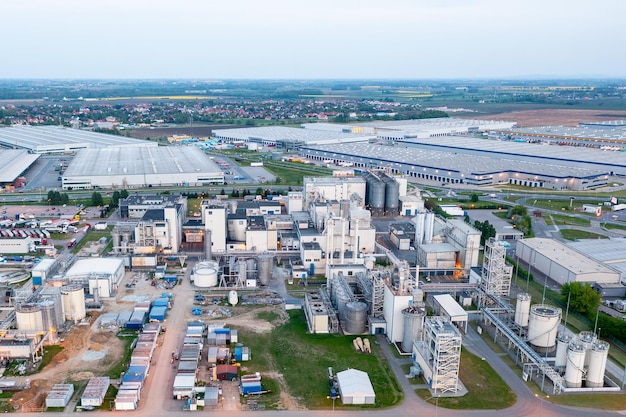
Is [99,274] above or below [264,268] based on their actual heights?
above

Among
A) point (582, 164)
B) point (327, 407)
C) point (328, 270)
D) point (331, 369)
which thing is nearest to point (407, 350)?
point (331, 369)

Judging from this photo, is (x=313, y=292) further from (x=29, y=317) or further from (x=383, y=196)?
(x=383, y=196)

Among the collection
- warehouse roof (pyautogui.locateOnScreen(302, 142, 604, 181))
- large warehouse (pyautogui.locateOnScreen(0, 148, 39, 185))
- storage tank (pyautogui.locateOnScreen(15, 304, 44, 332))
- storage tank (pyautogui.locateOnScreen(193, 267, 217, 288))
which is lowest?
storage tank (pyautogui.locateOnScreen(193, 267, 217, 288))

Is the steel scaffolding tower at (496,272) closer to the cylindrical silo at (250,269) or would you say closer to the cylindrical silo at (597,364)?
the cylindrical silo at (597,364)

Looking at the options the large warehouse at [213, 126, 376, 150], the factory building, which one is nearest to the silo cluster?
the factory building

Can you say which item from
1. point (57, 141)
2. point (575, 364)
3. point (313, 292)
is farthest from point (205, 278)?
point (57, 141)

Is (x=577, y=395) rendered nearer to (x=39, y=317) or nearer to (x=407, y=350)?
(x=407, y=350)

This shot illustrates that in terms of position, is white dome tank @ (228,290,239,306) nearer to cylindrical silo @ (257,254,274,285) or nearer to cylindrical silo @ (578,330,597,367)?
cylindrical silo @ (257,254,274,285)
